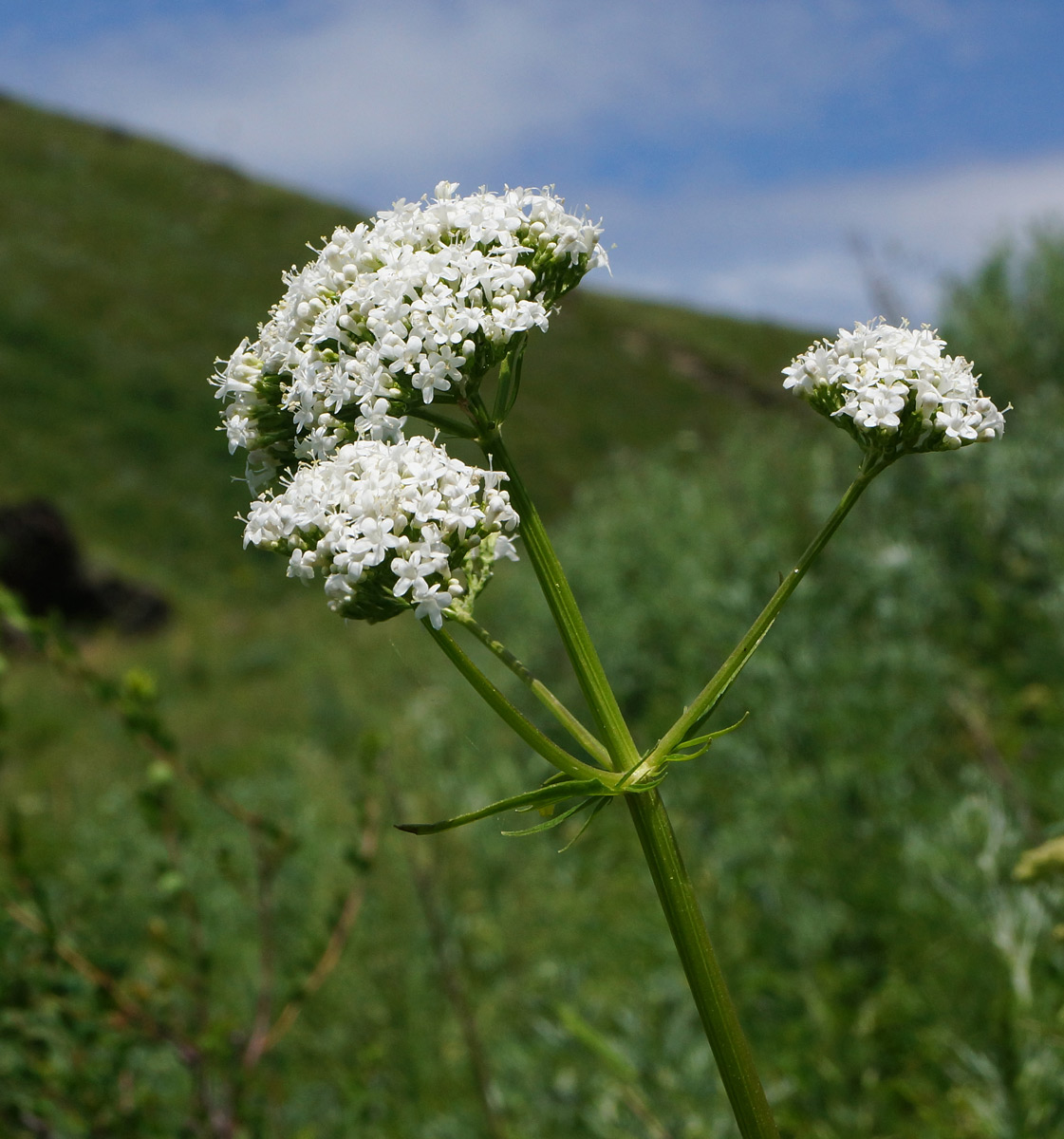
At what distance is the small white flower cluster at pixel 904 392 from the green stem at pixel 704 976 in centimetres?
109

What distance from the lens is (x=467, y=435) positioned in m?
2.33

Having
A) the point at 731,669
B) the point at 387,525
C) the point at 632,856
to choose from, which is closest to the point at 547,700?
the point at 731,669

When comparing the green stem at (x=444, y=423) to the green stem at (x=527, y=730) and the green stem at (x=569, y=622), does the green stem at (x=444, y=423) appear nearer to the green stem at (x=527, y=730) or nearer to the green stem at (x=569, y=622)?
the green stem at (x=569, y=622)

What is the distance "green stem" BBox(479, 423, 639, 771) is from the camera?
83.9 inches

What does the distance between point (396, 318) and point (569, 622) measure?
2.72ft

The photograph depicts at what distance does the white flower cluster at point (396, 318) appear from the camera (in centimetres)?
232

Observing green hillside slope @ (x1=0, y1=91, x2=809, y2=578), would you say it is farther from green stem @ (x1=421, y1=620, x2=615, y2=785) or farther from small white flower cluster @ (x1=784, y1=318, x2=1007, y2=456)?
green stem @ (x1=421, y1=620, x2=615, y2=785)

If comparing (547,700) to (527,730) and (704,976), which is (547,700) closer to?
(527,730)

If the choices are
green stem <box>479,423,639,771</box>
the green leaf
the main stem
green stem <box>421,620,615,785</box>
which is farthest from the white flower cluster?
the green leaf

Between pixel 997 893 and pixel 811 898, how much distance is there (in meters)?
1.54

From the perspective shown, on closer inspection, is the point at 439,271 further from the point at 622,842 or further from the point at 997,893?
the point at 622,842

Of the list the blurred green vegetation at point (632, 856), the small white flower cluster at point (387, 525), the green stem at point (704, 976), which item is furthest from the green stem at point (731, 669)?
the blurred green vegetation at point (632, 856)

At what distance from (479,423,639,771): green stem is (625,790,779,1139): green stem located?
134 mm

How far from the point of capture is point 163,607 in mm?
26625
